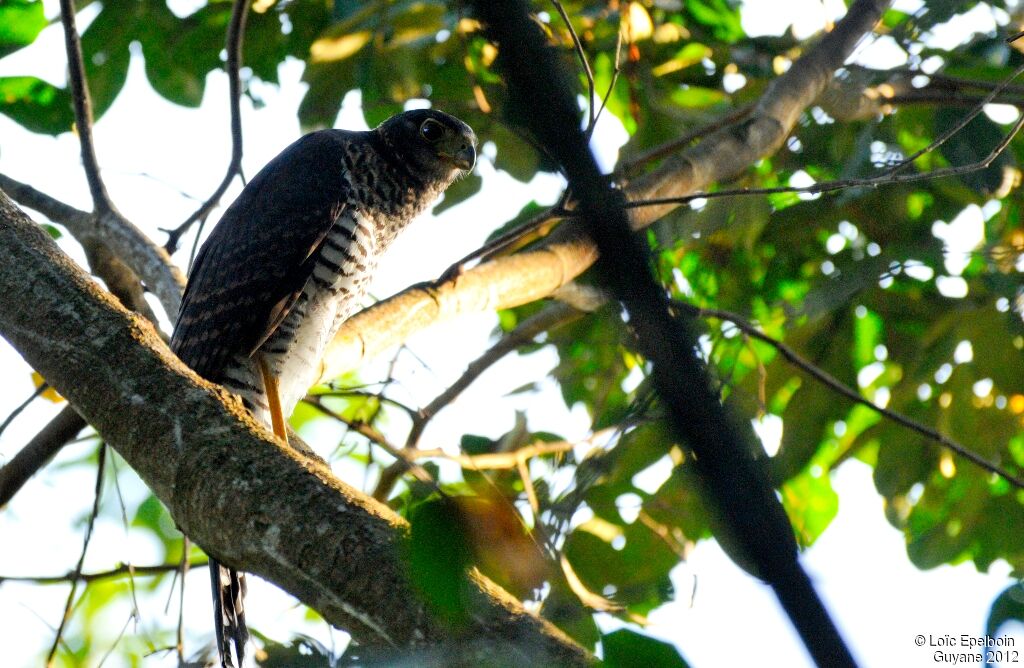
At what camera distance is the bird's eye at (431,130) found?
4188mm

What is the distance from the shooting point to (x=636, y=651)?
38.6 inches

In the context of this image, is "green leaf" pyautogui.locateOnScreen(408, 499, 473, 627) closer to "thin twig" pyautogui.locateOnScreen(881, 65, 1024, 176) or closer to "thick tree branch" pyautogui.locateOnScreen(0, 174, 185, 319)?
"thin twig" pyautogui.locateOnScreen(881, 65, 1024, 176)

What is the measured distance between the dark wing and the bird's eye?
0.38m

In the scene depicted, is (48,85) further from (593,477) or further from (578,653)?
(578,653)

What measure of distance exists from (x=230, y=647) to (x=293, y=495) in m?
1.59

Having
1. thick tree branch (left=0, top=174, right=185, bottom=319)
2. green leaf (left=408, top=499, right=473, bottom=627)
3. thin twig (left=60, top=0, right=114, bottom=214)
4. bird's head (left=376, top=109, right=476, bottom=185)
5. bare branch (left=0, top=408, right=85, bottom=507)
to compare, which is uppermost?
bird's head (left=376, top=109, right=476, bottom=185)

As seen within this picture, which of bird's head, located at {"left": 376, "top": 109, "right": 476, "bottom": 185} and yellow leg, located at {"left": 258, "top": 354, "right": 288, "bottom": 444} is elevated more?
bird's head, located at {"left": 376, "top": 109, "right": 476, "bottom": 185}

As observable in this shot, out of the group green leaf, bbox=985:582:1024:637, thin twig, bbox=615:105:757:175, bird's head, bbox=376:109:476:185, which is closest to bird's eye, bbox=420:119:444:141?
bird's head, bbox=376:109:476:185

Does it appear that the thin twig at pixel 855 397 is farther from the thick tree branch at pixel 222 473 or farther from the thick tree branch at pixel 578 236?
the thick tree branch at pixel 222 473

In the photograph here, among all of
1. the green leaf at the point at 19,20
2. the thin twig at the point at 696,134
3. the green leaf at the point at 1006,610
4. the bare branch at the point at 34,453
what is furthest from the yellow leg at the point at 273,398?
the green leaf at the point at 1006,610

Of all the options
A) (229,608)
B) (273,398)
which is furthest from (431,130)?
(229,608)

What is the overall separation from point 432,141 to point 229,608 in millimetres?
2147

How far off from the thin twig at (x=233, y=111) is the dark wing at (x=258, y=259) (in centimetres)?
17

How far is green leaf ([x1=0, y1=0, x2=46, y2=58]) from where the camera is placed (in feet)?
11.7
